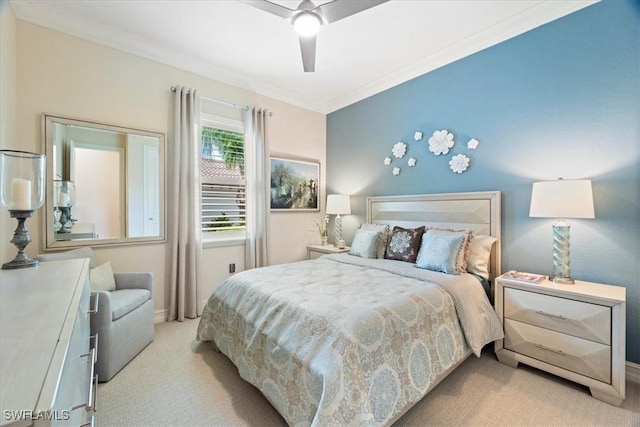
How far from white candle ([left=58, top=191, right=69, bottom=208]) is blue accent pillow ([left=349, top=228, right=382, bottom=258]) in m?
2.91

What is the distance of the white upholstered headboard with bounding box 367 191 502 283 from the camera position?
2646 millimetres

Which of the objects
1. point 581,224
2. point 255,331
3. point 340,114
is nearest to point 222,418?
point 255,331

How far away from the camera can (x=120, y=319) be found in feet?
6.98

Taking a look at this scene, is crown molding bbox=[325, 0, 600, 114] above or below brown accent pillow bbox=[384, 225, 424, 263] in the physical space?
above

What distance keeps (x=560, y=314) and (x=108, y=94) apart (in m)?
4.39

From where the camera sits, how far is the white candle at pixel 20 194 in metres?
1.60

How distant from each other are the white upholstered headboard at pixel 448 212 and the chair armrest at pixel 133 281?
2727 millimetres

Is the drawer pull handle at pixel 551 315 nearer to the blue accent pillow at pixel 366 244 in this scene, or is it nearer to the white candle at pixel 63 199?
the blue accent pillow at pixel 366 244

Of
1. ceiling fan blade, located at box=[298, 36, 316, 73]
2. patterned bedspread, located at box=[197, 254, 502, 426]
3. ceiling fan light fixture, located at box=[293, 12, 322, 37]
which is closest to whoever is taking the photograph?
patterned bedspread, located at box=[197, 254, 502, 426]

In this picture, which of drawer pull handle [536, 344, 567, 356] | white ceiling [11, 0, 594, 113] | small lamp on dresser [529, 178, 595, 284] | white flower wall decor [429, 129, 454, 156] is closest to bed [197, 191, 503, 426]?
drawer pull handle [536, 344, 567, 356]

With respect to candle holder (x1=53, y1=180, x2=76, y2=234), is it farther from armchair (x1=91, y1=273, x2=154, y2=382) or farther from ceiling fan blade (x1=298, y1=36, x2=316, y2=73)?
ceiling fan blade (x1=298, y1=36, x2=316, y2=73)

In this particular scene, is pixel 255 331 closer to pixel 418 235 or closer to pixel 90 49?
pixel 418 235

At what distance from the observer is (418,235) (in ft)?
9.40

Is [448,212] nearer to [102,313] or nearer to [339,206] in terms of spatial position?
[339,206]
